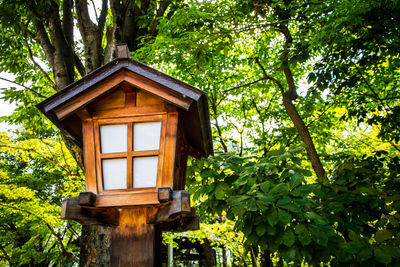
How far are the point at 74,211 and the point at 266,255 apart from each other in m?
7.65

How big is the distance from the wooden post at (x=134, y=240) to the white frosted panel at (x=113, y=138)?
550mm

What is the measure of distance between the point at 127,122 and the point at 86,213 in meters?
0.85

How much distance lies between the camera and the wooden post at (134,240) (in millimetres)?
2209

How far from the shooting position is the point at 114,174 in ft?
7.68

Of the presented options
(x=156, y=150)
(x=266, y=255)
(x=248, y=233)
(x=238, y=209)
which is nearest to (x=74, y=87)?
(x=156, y=150)

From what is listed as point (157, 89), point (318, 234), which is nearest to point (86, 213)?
point (157, 89)

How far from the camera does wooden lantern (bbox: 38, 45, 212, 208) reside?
7.46 feet

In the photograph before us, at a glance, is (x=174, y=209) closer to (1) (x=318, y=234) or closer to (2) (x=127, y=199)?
(2) (x=127, y=199)

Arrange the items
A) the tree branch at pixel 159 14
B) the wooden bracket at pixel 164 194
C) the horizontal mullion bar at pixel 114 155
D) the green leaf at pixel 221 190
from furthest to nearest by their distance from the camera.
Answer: the tree branch at pixel 159 14, the green leaf at pixel 221 190, the horizontal mullion bar at pixel 114 155, the wooden bracket at pixel 164 194

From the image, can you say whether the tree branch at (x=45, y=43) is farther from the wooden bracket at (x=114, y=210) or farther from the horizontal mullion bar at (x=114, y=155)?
the wooden bracket at (x=114, y=210)

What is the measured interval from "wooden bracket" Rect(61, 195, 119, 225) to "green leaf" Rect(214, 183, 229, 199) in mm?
1076

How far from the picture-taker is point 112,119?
2475 mm

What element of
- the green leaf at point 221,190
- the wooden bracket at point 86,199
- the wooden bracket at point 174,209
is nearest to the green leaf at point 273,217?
the wooden bracket at point 174,209

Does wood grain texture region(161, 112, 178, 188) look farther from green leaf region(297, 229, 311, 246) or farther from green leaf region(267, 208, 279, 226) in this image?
green leaf region(297, 229, 311, 246)
